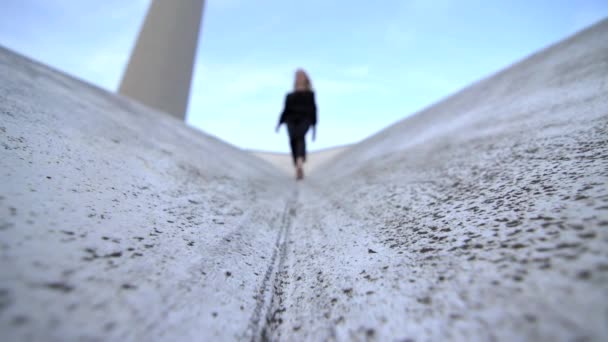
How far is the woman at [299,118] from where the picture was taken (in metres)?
2.42

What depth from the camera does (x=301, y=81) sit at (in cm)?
264

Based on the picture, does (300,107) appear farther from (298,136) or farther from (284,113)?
(298,136)

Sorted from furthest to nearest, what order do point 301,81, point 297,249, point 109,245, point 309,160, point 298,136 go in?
point 309,160 → point 301,81 → point 298,136 → point 297,249 → point 109,245

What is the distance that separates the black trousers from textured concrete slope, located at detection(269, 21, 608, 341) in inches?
64.2

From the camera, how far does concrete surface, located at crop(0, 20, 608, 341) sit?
218mm

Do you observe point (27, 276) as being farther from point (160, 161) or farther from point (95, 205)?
point (160, 161)

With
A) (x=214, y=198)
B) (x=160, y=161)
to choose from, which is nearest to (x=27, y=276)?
(x=214, y=198)

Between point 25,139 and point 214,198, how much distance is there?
1.19 feet

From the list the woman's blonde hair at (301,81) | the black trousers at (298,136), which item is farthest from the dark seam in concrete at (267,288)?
the woman's blonde hair at (301,81)

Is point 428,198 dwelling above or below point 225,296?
above

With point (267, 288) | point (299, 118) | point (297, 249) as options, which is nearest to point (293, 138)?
point (299, 118)

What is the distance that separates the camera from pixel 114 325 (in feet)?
0.73

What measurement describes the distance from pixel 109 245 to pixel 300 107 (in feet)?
7.42

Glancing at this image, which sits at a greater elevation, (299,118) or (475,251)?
(299,118)
